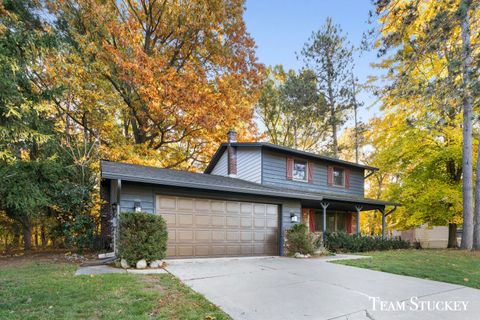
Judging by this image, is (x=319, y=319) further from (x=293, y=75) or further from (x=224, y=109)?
(x=293, y=75)

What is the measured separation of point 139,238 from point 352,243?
29.8 feet

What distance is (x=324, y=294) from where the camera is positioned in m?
4.71

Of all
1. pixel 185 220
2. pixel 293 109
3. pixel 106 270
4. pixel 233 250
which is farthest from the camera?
pixel 293 109

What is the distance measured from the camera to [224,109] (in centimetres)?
1551

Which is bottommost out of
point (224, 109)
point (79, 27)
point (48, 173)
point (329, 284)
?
point (329, 284)

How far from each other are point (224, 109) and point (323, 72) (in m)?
10.5

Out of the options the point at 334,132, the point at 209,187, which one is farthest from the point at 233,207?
the point at 334,132

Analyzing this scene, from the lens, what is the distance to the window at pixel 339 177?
15.2 m

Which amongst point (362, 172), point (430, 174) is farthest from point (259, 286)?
point (430, 174)

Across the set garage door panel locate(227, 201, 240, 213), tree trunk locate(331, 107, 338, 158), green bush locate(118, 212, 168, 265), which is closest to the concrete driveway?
green bush locate(118, 212, 168, 265)

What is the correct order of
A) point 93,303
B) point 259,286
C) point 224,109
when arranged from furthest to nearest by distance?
point 224,109, point 259,286, point 93,303

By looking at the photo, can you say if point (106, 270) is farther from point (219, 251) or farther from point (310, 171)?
point (310, 171)

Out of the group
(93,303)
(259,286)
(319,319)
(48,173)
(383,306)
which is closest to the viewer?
(319,319)

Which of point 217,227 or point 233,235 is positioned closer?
point 217,227
